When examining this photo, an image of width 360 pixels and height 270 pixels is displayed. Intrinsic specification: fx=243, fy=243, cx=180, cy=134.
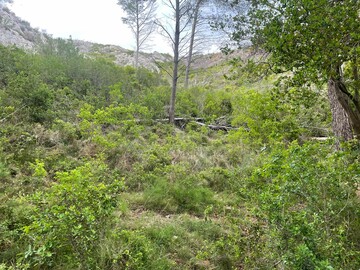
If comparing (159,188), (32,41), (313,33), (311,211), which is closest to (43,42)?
(32,41)

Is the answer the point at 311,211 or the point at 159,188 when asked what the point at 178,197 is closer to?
the point at 159,188

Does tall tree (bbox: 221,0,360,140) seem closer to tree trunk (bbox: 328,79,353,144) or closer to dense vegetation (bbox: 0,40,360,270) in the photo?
dense vegetation (bbox: 0,40,360,270)

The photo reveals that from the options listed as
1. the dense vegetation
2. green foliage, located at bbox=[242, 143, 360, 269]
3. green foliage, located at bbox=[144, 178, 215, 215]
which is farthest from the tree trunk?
green foliage, located at bbox=[144, 178, 215, 215]

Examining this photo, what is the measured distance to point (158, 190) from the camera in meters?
4.39

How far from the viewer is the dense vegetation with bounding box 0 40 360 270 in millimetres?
2229

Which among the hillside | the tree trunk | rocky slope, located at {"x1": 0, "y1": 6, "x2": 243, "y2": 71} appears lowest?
the hillside

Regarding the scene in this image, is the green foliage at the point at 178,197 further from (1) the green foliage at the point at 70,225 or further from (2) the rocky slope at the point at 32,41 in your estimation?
(2) the rocky slope at the point at 32,41

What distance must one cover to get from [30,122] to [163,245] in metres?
4.44

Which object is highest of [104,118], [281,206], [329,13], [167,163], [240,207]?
[329,13]

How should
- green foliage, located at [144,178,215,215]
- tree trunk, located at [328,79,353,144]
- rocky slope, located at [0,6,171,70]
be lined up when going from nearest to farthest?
green foliage, located at [144,178,215,215] → tree trunk, located at [328,79,353,144] → rocky slope, located at [0,6,171,70]

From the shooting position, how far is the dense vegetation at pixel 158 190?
223 centimetres

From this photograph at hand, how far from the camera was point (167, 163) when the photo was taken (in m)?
5.56

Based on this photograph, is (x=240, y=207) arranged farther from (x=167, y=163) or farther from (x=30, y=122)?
(x=30, y=122)

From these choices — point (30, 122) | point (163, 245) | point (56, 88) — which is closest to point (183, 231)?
point (163, 245)
